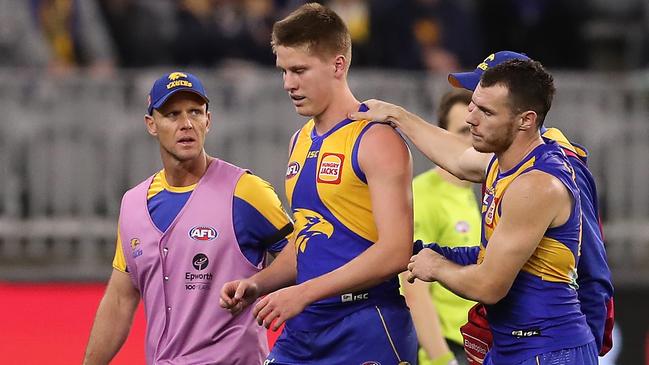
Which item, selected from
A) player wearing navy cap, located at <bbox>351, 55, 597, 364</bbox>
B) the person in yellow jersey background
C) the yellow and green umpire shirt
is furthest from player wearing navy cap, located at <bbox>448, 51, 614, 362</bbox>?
the yellow and green umpire shirt

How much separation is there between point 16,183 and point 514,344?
27.2 feet

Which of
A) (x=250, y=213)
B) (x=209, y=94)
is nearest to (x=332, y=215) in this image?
(x=250, y=213)

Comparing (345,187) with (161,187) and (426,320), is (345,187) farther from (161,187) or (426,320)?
(426,320)

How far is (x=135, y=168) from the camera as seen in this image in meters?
13.3

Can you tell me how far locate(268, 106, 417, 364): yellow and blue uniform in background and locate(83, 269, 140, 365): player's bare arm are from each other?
963mm

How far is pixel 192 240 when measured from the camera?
260 inches

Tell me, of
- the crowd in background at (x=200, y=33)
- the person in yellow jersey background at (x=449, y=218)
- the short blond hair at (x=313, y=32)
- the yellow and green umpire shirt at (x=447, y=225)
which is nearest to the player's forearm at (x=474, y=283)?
the short blond hair at (x=313, y=32)

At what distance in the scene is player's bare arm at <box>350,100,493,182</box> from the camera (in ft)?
20.4

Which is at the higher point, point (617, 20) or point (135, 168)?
point (617, 20)

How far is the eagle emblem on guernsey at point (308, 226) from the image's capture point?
6.18m

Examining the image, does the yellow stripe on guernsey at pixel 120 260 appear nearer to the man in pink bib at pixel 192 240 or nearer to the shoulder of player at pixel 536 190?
the man in pink bib at pixel 192 240

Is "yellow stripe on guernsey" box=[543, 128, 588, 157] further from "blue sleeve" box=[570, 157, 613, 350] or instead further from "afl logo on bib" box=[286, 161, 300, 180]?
"afl logo on bib" box=[286, 161, 300, 180]

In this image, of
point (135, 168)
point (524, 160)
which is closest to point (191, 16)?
point (135, 168)

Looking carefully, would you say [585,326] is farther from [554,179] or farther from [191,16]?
[191,16]
